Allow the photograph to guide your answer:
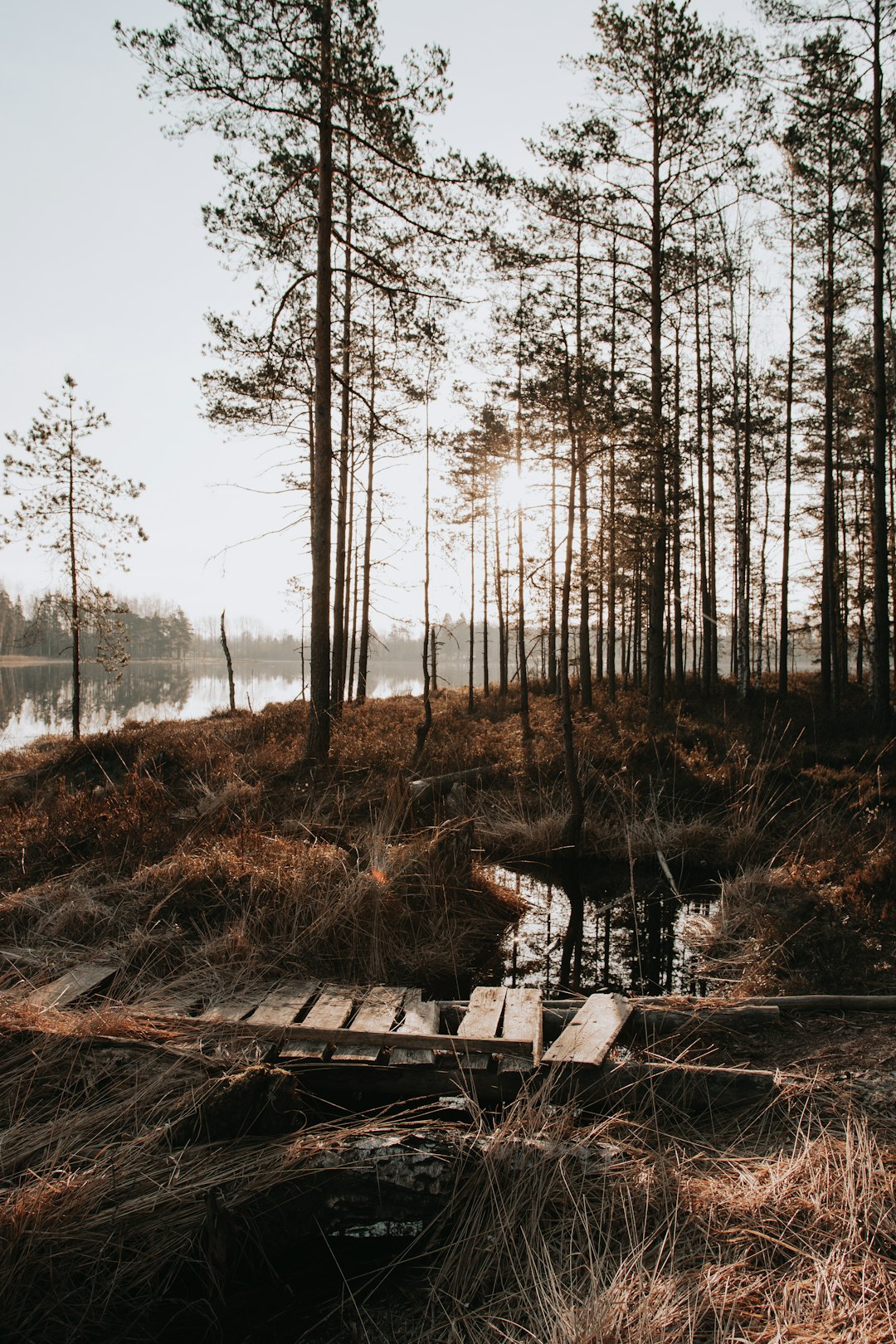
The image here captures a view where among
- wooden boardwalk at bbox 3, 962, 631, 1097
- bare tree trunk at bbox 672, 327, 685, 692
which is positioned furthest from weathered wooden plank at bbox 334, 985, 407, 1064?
bare tree trunk at bbox 672, 327, 685, 692

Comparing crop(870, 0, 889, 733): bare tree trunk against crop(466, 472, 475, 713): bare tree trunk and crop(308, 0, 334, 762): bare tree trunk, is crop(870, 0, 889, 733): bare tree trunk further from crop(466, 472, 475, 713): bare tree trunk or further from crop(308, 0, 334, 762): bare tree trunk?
crop(466, 472, 475, 713): bare tree trunk

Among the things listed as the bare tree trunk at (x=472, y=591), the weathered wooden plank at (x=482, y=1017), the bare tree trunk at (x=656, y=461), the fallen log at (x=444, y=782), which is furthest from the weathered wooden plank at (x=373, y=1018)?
the bare tree trunk at (x=472, y=591)

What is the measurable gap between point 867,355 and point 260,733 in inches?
709

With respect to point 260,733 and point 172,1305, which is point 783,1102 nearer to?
point 172,1305

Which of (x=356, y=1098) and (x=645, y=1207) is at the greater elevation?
(x=645, y=1207)

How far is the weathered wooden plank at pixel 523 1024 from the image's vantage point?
3533 mm

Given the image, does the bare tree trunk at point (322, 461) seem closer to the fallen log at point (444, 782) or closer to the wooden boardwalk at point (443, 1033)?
the fallen log at point (444, 782)

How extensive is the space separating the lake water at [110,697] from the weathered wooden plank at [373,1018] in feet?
33.0

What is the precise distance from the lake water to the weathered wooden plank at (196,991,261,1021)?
9891mm

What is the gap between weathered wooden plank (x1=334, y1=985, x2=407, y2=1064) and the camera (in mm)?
3643

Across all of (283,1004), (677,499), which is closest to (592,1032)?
(283,1004)

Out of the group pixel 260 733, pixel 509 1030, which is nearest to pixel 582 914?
pixel 509 1030

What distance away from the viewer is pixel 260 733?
12.2 metres

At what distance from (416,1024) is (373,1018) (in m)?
0.26
